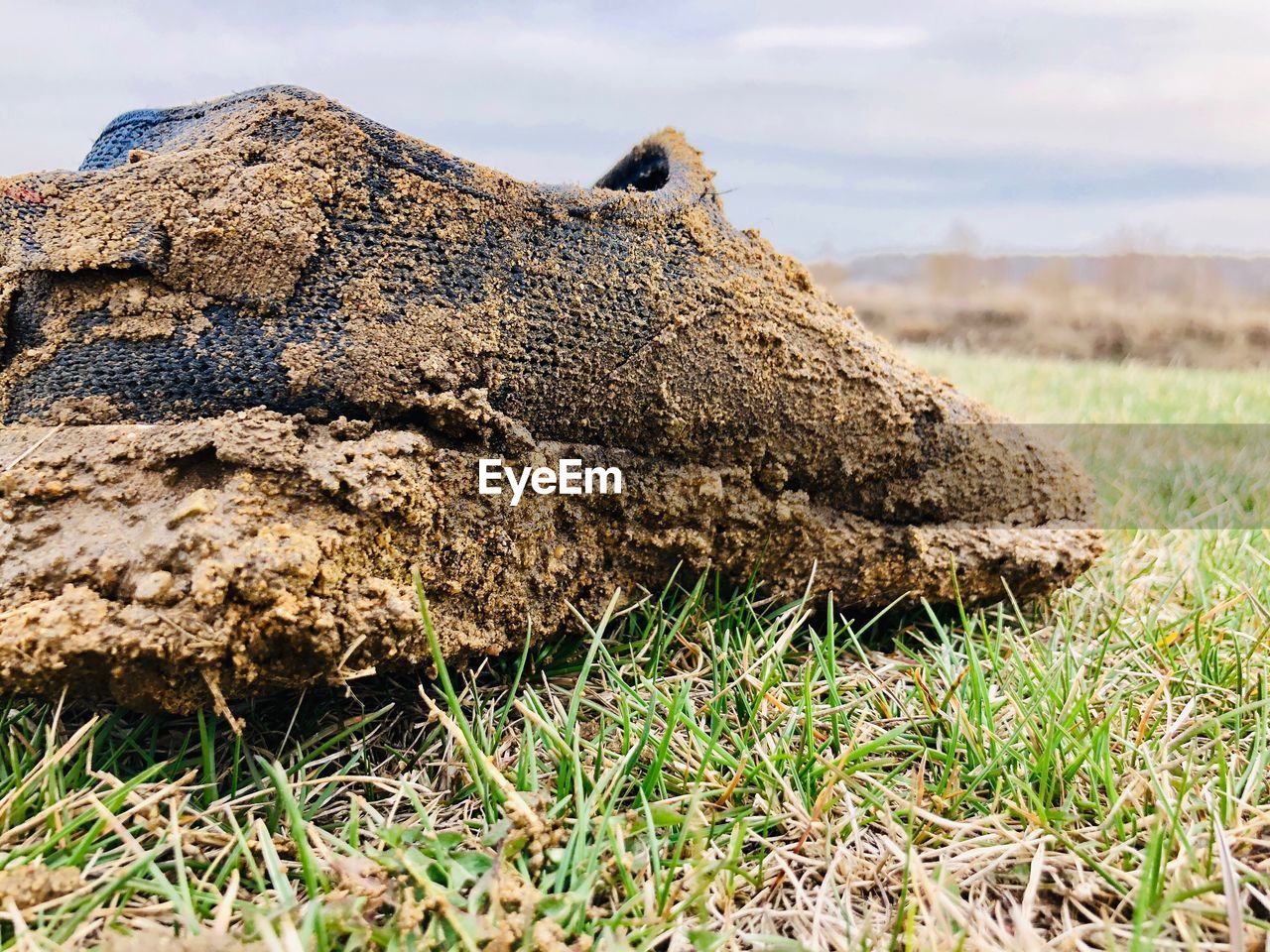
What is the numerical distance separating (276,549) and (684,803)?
1.96ft

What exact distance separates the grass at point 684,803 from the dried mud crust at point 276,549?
104 millimetres

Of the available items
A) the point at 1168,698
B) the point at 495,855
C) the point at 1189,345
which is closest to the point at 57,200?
the point at 495,855

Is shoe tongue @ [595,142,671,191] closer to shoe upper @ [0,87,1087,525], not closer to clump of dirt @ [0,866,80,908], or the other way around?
shoe upper @ [0,87,1087,525]

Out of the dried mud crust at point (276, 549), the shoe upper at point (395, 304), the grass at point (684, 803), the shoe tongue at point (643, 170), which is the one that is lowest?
the grass at point (684, 803)

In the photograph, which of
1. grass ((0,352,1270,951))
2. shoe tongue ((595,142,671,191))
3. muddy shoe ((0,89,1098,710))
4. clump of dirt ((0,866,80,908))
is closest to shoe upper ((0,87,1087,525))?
muddy shoe ((0,89,1098,710))

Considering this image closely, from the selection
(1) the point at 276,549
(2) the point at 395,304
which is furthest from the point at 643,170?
(1) the point at 276,549

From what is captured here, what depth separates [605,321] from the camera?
1.44m

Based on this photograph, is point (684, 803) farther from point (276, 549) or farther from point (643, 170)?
point (643, 170)

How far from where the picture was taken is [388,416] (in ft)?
4.27

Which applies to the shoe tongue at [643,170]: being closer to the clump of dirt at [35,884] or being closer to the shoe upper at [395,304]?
the shoe upper at [395,304]

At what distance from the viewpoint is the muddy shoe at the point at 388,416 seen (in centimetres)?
110

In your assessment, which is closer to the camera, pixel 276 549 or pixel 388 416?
pixel 276 549

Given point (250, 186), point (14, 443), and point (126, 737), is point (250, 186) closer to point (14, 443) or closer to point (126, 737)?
point (14, 443)

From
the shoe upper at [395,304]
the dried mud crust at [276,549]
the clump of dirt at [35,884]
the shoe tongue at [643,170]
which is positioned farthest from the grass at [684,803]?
the shoe tongue at [643,170]
